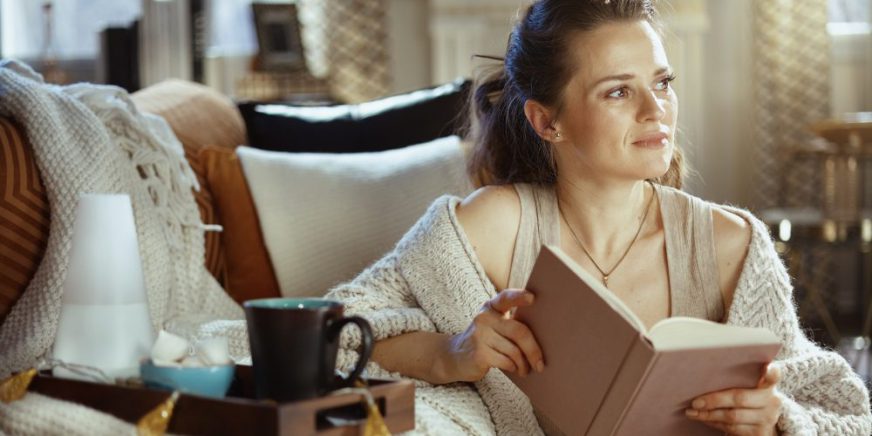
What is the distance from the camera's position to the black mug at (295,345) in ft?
3.14

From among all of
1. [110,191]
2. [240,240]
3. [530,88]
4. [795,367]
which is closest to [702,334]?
[795,367]

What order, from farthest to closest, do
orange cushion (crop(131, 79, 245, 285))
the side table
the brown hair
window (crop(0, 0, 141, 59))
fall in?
1. window (crop(0, 0, 141, 59))
2. the side table
3. orange cushion (crop(131, 79, 245, 285))
4. the brown hair

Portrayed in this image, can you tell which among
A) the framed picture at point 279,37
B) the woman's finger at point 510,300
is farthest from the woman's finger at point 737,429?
the framed picture at point 279,37

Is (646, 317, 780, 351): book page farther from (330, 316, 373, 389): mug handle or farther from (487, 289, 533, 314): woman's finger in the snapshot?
(330, 316, 373, 389): mug handle

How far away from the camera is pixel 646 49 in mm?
1482

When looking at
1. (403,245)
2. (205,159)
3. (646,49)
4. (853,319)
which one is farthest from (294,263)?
(853,319)

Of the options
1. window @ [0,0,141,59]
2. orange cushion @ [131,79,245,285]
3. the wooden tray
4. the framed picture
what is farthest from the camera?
window @ [0,0,141,59]

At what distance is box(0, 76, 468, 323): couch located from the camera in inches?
61.0

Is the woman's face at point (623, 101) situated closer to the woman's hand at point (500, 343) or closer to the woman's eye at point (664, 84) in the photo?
the woman's eye at point (664, 84)

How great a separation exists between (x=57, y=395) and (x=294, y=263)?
0.88 metres

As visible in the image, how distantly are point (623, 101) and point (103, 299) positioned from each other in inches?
29.9

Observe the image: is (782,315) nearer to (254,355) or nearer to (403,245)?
(403,245)

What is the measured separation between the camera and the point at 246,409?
92 cm

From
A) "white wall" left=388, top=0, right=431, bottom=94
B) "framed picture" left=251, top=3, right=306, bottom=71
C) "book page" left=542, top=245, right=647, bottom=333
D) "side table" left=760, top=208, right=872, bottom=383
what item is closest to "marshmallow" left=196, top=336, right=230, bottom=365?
"book page" left=542, top=245, right=647, bottom=333
